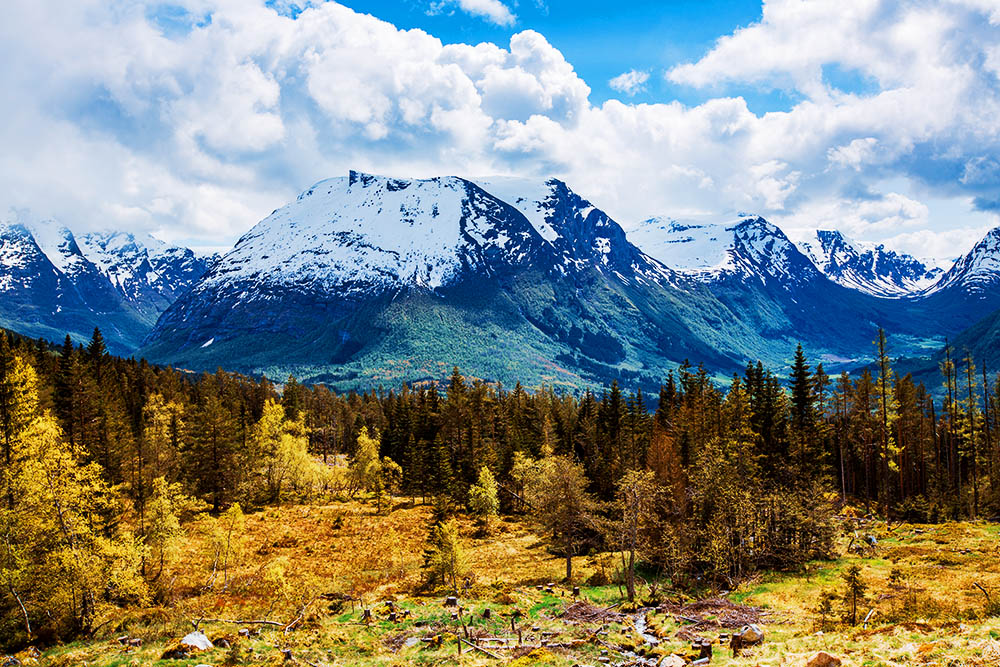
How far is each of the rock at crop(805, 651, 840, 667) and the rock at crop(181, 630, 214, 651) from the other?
77.7ft

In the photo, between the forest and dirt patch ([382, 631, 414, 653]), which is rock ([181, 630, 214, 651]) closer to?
dirt patch ([382, 631, 414, 653])

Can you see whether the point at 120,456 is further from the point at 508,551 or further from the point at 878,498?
the point at 878,498

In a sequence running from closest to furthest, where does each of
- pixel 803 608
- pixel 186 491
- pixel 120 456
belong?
pixel 803 608, pixel 120 456, pixel 186 491

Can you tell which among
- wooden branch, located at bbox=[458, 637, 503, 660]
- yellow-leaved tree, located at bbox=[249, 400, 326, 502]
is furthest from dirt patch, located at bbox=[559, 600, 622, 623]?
yellow-leaved tree, located at bbox=[249, 400, 326, 502]

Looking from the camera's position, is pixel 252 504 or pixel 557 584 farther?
pixel 252 504

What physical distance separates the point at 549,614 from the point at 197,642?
57.1ft

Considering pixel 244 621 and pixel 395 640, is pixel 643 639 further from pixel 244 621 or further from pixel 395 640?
pixel 244 621

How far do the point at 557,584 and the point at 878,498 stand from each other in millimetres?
40962

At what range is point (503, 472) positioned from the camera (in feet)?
275

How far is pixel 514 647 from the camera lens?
25.6 m

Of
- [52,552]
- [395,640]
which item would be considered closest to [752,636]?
[395,640]

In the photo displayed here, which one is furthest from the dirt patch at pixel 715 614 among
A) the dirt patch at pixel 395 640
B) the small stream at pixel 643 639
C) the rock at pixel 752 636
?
the dirt patch at pixel 395 640

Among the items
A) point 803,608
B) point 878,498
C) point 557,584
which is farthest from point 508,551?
point 878,498

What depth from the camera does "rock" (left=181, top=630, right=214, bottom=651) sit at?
25.1 meters
